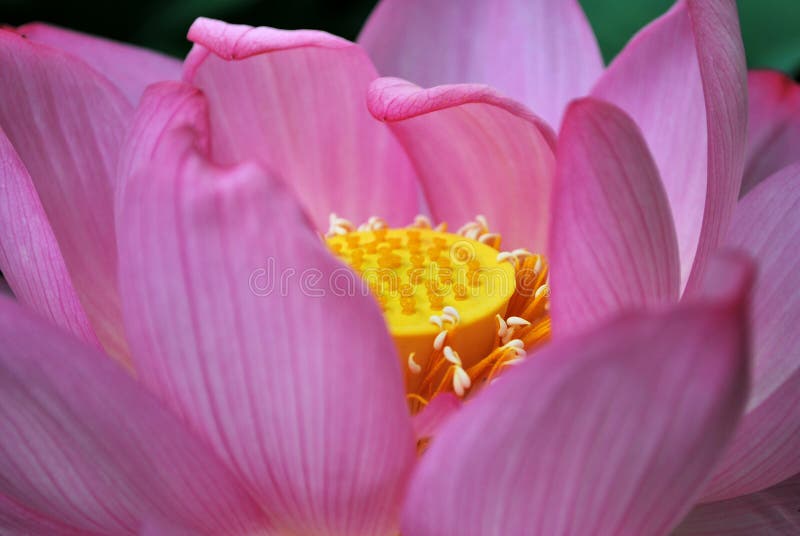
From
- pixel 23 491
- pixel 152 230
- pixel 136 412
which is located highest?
pixel 152 230

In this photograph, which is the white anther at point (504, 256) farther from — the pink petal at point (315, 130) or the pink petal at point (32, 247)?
the pink petal at point (32, 247)

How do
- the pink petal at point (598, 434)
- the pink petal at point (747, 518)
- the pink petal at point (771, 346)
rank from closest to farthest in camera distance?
the pink petal at point (598, 434) < the pink petal at point (771, 346) < the pink petal at point (747, 518)

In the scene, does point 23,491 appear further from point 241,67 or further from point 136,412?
point 241,67

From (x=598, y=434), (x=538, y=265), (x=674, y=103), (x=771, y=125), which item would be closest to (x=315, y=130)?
(x=538, y=265)

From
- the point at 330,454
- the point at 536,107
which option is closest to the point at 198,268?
the point at 330,454

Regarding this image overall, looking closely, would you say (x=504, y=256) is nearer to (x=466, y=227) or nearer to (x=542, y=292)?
(x=542, y=292)

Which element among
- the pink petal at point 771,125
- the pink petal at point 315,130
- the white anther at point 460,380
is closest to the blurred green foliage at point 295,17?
the pink petal at point 771,125
